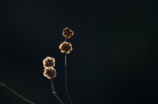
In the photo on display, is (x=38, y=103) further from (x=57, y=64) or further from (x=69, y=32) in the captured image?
(x=69, y=32)

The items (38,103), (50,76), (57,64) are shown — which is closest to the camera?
(50,76)

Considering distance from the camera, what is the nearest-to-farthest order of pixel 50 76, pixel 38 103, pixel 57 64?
pixel 50 76, pixel 38 103, pixel 57 64

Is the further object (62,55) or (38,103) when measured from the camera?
(62,55)

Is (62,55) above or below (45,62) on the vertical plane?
above

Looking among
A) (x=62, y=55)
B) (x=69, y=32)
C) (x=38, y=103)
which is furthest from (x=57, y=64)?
(x=69, y=32)

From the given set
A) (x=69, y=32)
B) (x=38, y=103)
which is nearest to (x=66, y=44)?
(x=69, y=32)

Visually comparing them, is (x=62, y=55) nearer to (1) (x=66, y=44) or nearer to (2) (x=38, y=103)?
(2) (x=38, y=103)

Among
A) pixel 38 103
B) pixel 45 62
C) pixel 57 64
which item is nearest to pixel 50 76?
pixel 45 62
